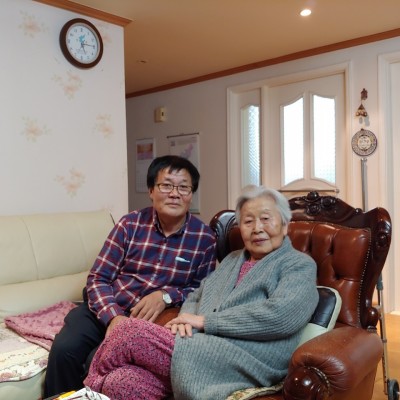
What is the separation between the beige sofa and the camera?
219 centimetres

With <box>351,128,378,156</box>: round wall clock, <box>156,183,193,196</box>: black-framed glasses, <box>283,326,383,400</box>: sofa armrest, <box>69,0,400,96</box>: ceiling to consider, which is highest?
<box>69,0,400,96</box>: ceiling

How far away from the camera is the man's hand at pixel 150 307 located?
69.3 inches

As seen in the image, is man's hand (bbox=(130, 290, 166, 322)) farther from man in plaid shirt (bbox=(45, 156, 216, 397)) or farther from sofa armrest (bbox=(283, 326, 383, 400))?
sofa armrest (bbox=(283, 326, 383, 400))

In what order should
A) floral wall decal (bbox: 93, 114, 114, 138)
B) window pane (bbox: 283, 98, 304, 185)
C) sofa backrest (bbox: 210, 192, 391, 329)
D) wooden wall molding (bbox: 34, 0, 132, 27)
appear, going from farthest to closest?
window pane (bbox: 283, 98, 304, 185), floral wall decal (bbox: 93, 114, 114, 138), wooden wall molding (bbox: 34, 0, 132, 27), sofa backrest (bbox: 210, 192, 391, 329)

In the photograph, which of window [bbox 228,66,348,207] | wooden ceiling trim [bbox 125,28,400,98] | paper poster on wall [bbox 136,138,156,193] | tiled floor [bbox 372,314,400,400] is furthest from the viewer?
paper poster on wall [bbox 136,138,156,193]

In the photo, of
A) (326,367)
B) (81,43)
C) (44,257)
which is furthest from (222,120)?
(326,367)

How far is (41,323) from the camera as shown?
6.57 ft

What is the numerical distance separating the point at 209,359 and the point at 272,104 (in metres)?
3.32

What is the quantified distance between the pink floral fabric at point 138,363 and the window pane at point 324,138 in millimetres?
2869

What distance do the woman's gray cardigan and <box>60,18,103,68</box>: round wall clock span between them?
201cm

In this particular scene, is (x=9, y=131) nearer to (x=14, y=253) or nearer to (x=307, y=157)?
(x=14, y=253)

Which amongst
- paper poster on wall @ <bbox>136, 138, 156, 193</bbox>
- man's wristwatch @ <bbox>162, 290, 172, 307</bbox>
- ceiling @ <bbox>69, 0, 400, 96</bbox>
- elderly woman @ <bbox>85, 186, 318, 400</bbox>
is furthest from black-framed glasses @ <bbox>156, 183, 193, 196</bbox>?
paper poster on wall @ <bbox>136, 138, 156, 193</bbox>

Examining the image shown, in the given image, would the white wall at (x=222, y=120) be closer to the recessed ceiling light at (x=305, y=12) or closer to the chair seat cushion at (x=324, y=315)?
the recessed ceiling light at (x=305, y=12)

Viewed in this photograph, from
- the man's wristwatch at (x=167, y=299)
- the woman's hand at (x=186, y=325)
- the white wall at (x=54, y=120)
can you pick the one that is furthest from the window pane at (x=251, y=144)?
the woman's hand at (x=186, y=325)
